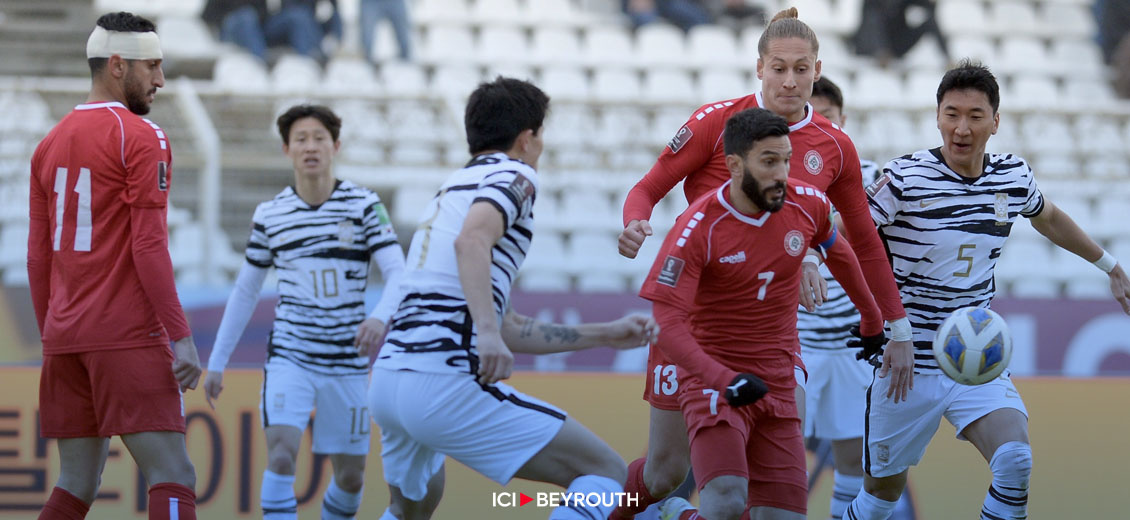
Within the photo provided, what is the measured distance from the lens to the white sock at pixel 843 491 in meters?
5.74

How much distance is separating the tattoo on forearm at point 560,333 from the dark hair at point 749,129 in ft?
2.88

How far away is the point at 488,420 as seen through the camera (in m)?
3.69

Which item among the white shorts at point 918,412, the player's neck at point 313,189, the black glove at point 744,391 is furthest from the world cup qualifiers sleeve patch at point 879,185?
the player's neck at point 313,189

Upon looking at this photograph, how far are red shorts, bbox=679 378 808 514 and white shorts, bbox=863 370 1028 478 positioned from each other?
2.48ft

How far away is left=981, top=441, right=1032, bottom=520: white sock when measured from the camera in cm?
450

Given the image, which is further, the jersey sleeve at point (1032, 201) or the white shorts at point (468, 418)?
the jersey sleeve at point (1032, 201)

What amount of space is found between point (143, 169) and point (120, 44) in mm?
508

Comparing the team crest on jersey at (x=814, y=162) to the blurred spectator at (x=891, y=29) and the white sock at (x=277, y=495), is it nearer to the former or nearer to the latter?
the white sock at (x=277, y=495)

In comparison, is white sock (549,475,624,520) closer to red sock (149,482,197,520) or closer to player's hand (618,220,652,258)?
player's hand (618,220,652,258)

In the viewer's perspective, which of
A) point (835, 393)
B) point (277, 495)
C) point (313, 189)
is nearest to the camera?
point (277, 495)

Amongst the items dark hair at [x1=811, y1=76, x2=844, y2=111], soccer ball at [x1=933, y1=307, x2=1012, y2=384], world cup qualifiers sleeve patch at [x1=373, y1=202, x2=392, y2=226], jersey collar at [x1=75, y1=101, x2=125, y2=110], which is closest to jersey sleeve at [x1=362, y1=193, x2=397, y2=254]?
world cup qualifiers sleeve patch at [x1=373, y1=202, x2=392, y2=226]

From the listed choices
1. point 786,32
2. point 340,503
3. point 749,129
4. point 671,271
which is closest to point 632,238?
point 671,271

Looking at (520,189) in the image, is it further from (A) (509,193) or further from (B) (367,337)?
(B) (367,337)

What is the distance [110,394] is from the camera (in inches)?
162
